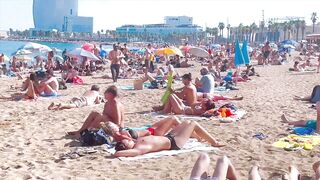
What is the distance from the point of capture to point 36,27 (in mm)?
148625

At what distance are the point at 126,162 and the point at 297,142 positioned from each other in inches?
88.1

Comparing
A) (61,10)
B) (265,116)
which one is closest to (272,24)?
(61,10)

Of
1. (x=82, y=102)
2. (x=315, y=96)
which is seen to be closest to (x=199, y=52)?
(x=315, y=96)

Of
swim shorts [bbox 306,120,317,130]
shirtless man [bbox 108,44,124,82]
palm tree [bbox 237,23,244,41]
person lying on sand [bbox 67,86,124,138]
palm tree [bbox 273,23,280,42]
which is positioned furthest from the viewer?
palm tree [bbox 237,23,244,41]

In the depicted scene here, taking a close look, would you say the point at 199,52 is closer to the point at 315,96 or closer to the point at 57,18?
the point at 315,96

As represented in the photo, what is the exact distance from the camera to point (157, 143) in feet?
16.9

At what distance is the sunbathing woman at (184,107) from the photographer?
792 centimetres

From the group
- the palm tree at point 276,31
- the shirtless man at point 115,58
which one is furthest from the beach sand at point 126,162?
the palm tree at point 276,31

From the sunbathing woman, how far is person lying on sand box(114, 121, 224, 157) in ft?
8.54

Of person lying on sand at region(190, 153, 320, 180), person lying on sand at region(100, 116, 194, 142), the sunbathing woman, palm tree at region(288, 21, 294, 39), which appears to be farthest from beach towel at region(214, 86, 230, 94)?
palm tree at region(288, 21, 294, 39)

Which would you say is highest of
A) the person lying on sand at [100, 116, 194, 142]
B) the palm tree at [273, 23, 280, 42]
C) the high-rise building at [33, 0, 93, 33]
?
the high-rise building at [33, 0, 93, 33]

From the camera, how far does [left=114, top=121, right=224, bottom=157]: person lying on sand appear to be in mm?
5107

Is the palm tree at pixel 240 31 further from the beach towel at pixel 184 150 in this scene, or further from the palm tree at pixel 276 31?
the beach towel at pixel 184 150

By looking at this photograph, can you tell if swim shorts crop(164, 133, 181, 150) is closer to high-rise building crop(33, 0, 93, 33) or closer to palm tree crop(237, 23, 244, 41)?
palm tree crop(237, 23, 244, 41)
